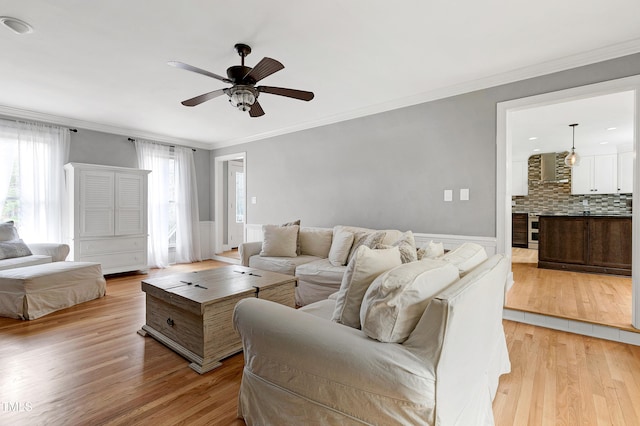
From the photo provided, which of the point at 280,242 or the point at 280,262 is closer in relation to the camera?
the point at 280,262

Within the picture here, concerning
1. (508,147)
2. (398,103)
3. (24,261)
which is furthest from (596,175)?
(24,261)

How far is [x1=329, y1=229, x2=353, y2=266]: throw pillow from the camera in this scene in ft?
11.7

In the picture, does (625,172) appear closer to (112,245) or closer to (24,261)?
(112,245)

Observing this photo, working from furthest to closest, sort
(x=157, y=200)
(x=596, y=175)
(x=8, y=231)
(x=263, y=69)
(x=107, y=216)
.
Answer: (x=596, y=175)
(x=157, y=200)
(x=107, y=216)
(x=8, y=231)
(x=263, y=69)

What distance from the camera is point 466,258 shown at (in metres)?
1.91

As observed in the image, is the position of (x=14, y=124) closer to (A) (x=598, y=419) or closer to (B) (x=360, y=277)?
(B) (x=360, y=277)

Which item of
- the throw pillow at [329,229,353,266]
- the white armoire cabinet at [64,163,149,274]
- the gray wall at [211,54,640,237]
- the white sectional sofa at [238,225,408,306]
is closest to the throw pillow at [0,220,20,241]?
the white armoire cabinet at [64,163,149,274]

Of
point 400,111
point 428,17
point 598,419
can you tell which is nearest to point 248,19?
point 428,17

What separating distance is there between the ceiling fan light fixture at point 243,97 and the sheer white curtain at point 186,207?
4.11m

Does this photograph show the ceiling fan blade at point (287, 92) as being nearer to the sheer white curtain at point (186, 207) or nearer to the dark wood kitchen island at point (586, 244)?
the sheer white curtain at point (186, 207)

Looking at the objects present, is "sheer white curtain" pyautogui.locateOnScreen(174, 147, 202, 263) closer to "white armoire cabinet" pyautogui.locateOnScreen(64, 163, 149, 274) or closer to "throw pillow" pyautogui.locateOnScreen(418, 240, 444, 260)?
"white armoire cabinet" pyautogui.locateOnScreen(64, 163, 149, 274)

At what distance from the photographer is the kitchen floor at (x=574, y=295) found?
2.94 m

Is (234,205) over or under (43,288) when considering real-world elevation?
over

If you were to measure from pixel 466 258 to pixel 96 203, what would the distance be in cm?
520
